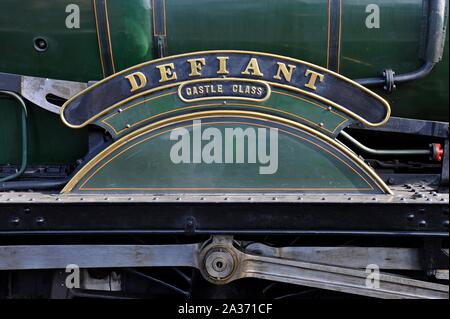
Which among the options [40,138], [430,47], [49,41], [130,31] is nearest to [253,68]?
[130,31]

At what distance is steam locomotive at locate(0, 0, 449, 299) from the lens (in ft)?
8.55

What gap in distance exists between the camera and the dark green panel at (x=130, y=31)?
111 inches

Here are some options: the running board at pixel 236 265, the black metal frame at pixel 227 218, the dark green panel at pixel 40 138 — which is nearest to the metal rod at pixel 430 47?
the black metal frame at pixel 227 218

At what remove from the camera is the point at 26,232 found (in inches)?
105

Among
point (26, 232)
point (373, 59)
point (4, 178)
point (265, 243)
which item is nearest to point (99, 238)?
point (26, 232)

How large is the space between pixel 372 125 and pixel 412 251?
→ 0.70m

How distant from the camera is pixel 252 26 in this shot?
2.84 metres

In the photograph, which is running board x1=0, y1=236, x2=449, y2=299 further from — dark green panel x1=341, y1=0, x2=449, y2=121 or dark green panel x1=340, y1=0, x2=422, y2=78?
dark green panel x1=340, y1=0, x2=422, y2=78

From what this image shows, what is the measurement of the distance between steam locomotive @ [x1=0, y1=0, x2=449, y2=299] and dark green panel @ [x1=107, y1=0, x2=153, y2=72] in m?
0.01

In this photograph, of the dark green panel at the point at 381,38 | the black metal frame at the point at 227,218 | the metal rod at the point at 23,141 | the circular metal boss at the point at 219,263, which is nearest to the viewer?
the black metal frame at the point at 227,218

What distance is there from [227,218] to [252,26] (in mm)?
1033

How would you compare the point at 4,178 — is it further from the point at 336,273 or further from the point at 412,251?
the point at 412,251

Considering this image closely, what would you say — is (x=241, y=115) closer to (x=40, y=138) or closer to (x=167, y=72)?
(x=167, y=72)

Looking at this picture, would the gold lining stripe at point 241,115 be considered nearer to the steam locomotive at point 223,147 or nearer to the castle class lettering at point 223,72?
the steam locomotive at point 223,147
